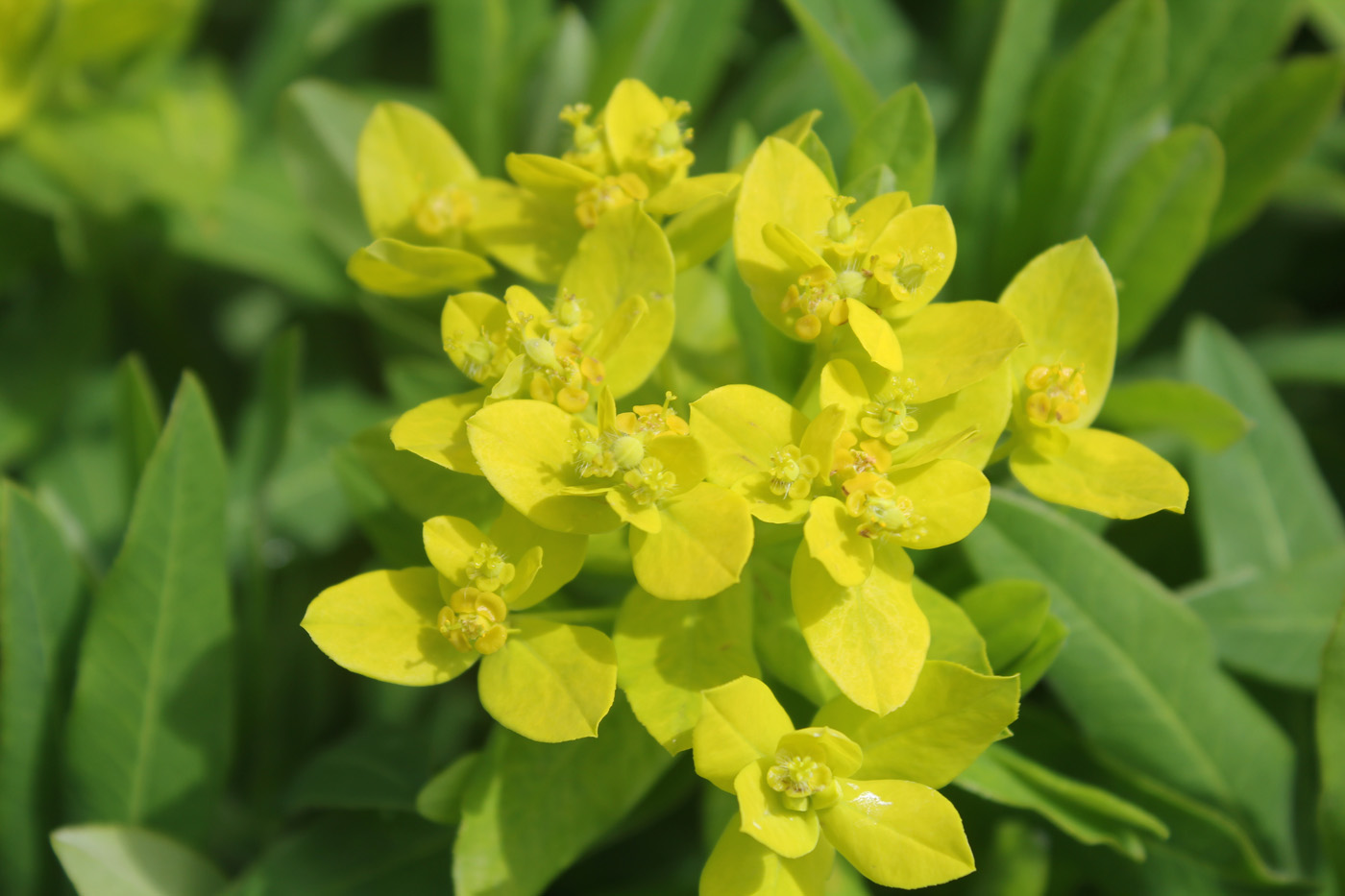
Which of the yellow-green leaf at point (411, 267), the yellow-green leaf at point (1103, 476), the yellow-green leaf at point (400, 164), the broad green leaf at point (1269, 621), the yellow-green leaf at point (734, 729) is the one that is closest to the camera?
the yellow-green leaf at point (734, 729)

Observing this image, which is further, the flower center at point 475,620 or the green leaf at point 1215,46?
the green leaf at point 1215,46

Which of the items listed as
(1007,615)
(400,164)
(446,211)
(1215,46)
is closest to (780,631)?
(1007,615)

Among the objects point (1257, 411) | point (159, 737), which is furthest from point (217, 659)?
point (1257, 411)

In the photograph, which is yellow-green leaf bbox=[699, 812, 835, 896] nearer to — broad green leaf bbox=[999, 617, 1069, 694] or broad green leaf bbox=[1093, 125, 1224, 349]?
broad green leaf bbox=[999, 617, 1069, 694]

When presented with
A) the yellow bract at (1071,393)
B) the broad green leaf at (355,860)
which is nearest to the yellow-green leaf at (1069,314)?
the yellow bract at (1071,393)

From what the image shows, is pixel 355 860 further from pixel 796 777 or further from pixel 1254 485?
pixel 1254 485

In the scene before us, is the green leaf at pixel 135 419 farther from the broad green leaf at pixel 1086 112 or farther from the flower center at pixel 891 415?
the broad green leaf at pixel 1086 112

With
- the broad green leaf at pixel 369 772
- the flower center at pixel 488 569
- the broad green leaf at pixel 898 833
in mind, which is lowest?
the broad green leaf at pixel 369 772

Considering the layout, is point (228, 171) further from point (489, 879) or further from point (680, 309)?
point (489, 879)
